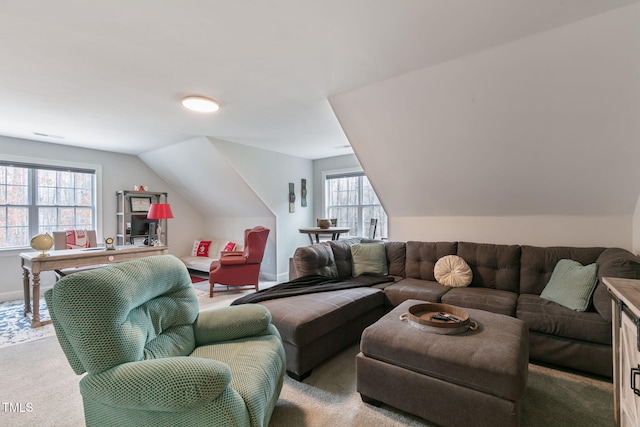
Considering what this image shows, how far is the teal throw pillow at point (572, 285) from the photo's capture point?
2.32 metres

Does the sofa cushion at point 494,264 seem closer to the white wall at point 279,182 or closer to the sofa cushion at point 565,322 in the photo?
the sofa cushion at point 565,322

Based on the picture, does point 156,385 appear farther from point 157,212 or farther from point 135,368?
point 157,212

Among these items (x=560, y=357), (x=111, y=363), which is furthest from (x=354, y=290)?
(x=111, y=363)

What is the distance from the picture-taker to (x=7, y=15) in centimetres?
166

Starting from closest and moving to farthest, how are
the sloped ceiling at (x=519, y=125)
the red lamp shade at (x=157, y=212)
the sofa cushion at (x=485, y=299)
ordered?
1. the sloped ceiling at (x=519, y=125)
2. the sofa cushion at (x=485, y=299)
3. the red lamp shade at (x=157, y=212)

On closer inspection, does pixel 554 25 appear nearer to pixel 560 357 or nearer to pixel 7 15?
pixel 560 357

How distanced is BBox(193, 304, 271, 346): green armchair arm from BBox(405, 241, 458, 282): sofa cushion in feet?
7.24

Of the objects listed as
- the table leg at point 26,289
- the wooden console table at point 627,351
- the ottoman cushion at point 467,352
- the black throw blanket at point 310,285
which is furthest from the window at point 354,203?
the table leg at point 26,289

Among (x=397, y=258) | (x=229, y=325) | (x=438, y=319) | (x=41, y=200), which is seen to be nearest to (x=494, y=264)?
(x=397, y=258)

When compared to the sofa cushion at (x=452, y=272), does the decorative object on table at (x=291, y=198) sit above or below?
above

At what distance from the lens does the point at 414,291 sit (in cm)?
292

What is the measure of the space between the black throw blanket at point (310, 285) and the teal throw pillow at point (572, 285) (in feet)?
4.85

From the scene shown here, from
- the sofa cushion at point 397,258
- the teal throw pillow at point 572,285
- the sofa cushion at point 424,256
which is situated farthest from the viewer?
the sofa cushion at point 397,258

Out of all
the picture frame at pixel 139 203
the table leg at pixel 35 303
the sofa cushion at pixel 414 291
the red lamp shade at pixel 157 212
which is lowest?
the table leg at pixel 35 303
